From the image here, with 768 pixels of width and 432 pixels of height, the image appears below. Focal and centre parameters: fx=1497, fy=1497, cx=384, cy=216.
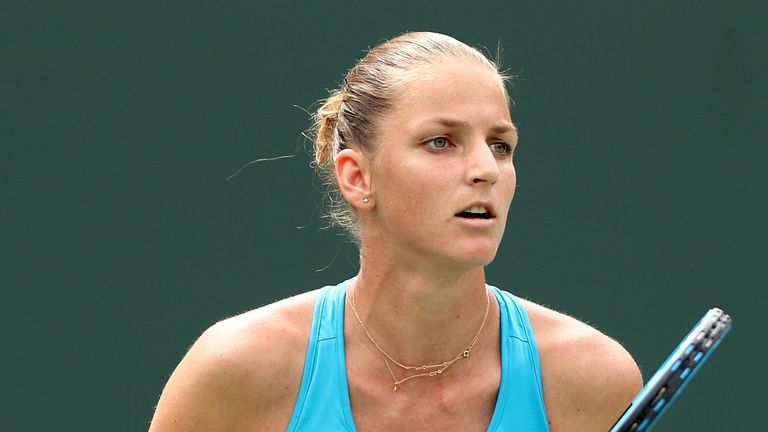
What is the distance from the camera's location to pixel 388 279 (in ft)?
11.2

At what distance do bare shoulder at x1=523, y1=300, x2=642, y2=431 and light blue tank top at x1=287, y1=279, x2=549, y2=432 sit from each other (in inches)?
1.2

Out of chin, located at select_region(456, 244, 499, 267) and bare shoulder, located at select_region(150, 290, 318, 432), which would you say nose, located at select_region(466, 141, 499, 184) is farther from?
bare shoulder, located at select_region(150, 290, 318, 432)

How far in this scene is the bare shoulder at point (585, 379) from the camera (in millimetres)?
3449

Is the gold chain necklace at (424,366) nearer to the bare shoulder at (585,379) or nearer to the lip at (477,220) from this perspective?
the bare shoulder at (585,379)

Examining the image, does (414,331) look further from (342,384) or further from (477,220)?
(477,220)

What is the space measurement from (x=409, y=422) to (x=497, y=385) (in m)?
0.22

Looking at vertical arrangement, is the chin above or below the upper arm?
above

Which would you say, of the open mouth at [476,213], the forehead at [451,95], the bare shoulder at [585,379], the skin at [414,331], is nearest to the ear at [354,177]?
the skin at [414,331]

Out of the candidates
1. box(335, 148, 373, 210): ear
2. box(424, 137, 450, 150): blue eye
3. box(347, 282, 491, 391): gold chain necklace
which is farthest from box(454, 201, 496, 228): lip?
box(347, 282, 491, 391): gold chain necklace

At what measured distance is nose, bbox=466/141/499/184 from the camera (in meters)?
3.19

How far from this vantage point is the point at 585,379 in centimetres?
346

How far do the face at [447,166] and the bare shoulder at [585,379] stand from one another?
0.38 m

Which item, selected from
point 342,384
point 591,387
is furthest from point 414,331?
point 591,387

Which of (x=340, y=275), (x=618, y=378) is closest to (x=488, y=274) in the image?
(x=340, y=275)
